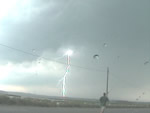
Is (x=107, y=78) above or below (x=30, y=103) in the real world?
above

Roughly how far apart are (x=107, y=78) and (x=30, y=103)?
22.5 meters

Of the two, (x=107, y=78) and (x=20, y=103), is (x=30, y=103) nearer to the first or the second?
(x=20, y=103)

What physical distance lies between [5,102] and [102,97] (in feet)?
48.7

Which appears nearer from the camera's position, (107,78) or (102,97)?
(102,97)

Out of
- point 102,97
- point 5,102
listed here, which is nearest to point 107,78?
point 5,102

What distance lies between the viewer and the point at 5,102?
115ft

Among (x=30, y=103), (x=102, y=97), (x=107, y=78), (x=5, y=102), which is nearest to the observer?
(x=102, y=97)

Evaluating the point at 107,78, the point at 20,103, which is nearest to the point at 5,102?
the point at 20,103

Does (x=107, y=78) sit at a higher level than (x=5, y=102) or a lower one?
higher

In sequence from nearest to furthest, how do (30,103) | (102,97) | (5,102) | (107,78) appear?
1. (102,97)
2. (5,102)
3. (30,103)
4. (107,78)

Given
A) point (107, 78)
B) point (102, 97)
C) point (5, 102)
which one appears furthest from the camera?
point (107, 78)

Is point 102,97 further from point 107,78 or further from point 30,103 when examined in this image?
point 107,78

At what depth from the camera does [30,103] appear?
126 ft

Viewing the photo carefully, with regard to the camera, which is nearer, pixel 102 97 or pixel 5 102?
pixel 102 97
